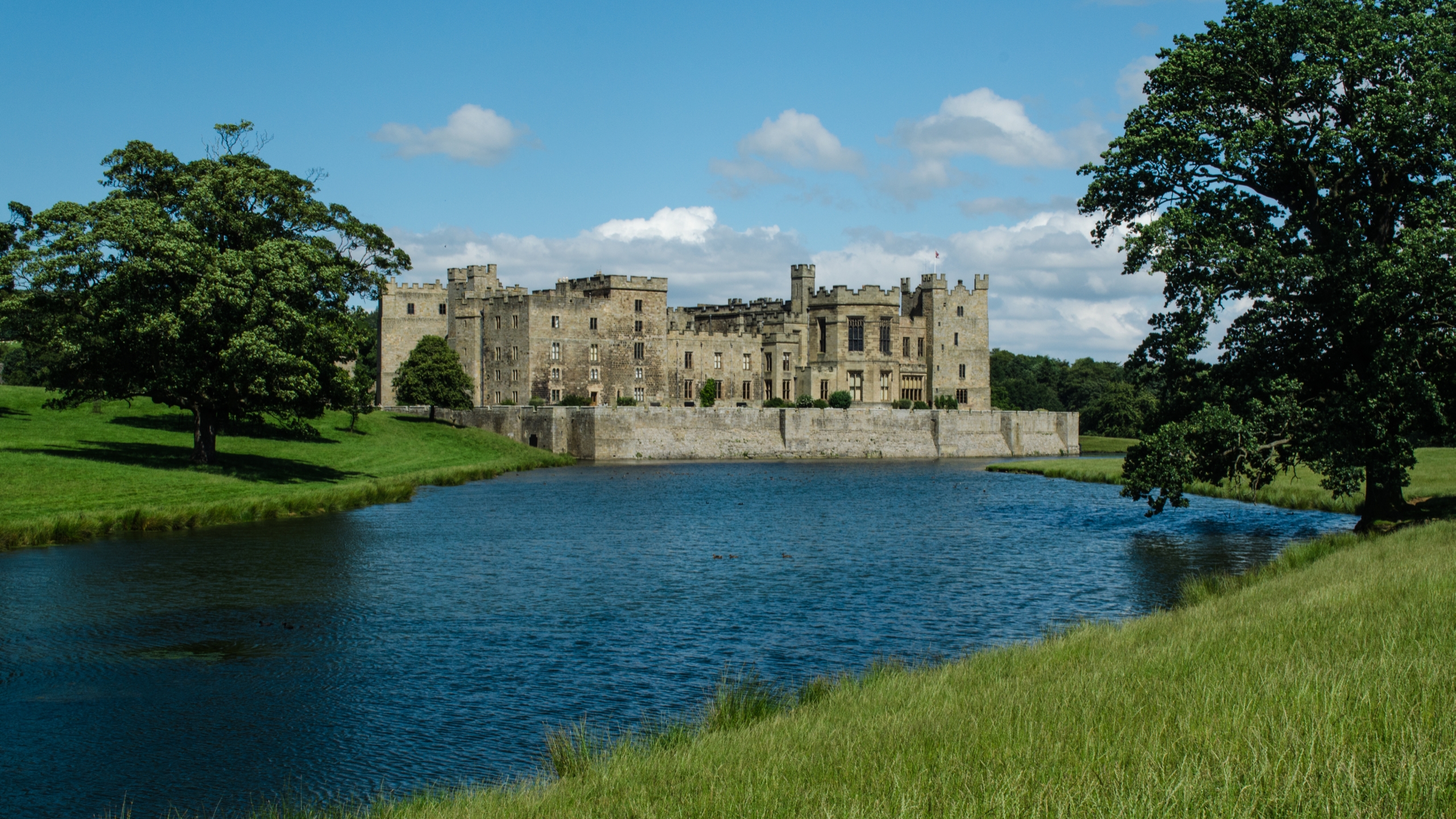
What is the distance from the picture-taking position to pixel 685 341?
93.8 meters

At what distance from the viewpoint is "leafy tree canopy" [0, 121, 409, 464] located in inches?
1475

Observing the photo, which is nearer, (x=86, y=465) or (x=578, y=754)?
(x=578, y=754)

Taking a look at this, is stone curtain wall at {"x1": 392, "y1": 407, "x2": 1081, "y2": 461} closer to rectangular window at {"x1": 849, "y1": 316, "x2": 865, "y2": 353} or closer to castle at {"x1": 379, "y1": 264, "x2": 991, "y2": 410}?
castle at {"x1": 379, "y1": 264, "x2": 991, "y2": 410}

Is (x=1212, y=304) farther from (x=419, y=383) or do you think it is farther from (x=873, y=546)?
(x=419, y=383)

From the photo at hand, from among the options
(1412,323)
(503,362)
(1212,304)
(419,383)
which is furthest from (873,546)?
(503,362)

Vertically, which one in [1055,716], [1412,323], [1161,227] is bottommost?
[1055,716]

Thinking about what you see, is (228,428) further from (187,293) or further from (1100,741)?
(1100,741)

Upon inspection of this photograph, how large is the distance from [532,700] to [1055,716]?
24.8ft

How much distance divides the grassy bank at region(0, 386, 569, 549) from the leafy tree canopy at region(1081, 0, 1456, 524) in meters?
26.8

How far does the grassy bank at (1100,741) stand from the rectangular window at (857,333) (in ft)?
267

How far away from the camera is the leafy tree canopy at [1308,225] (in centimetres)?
2520

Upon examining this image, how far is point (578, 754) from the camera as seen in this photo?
1137 centimetres

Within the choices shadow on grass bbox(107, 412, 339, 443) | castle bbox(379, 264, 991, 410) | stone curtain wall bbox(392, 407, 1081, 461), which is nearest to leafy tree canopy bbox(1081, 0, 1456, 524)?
shadow on grass bbox(107, 412, 339, 443)

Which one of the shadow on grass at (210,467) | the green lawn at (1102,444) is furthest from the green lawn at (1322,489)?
the green lawn at (1102,444)
